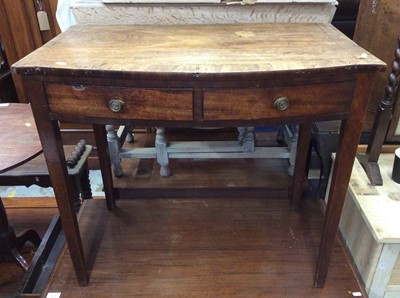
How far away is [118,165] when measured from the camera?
4.67ft

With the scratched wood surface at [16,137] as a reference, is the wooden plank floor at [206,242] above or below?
below

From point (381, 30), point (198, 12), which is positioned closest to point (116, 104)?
point (198, 12)

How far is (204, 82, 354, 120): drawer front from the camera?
70 centimetres

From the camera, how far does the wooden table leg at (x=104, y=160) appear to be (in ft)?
3.62

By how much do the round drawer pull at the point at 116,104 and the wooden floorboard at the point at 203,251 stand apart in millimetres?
528

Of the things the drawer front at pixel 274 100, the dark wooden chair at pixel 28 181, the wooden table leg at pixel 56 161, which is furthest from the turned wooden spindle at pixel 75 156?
the drawer front at pixel 274 100

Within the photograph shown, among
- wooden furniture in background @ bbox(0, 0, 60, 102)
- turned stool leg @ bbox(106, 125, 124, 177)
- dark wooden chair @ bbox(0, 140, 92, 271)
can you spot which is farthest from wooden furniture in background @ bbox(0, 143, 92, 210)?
wooden furniture in background @ bbox(0, 0, 60, 102)

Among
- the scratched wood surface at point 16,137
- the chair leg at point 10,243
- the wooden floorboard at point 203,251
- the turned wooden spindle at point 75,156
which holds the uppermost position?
the scratched wood surface at point 16,137

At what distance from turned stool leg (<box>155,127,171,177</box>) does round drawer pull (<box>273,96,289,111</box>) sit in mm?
705

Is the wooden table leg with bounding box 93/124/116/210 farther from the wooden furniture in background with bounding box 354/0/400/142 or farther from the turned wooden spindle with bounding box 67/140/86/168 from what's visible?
the wooden furniture in background with bounding box 354/0/400/142

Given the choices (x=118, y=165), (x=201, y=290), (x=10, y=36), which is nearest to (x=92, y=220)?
(x=118, y=165)

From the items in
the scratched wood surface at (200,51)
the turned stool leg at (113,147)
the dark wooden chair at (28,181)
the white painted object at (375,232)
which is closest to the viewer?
the scratched wood surface at (200,51)

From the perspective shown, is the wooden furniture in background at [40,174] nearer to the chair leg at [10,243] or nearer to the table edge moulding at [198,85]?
the chair leg at [10,243]

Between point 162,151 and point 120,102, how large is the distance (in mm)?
669
